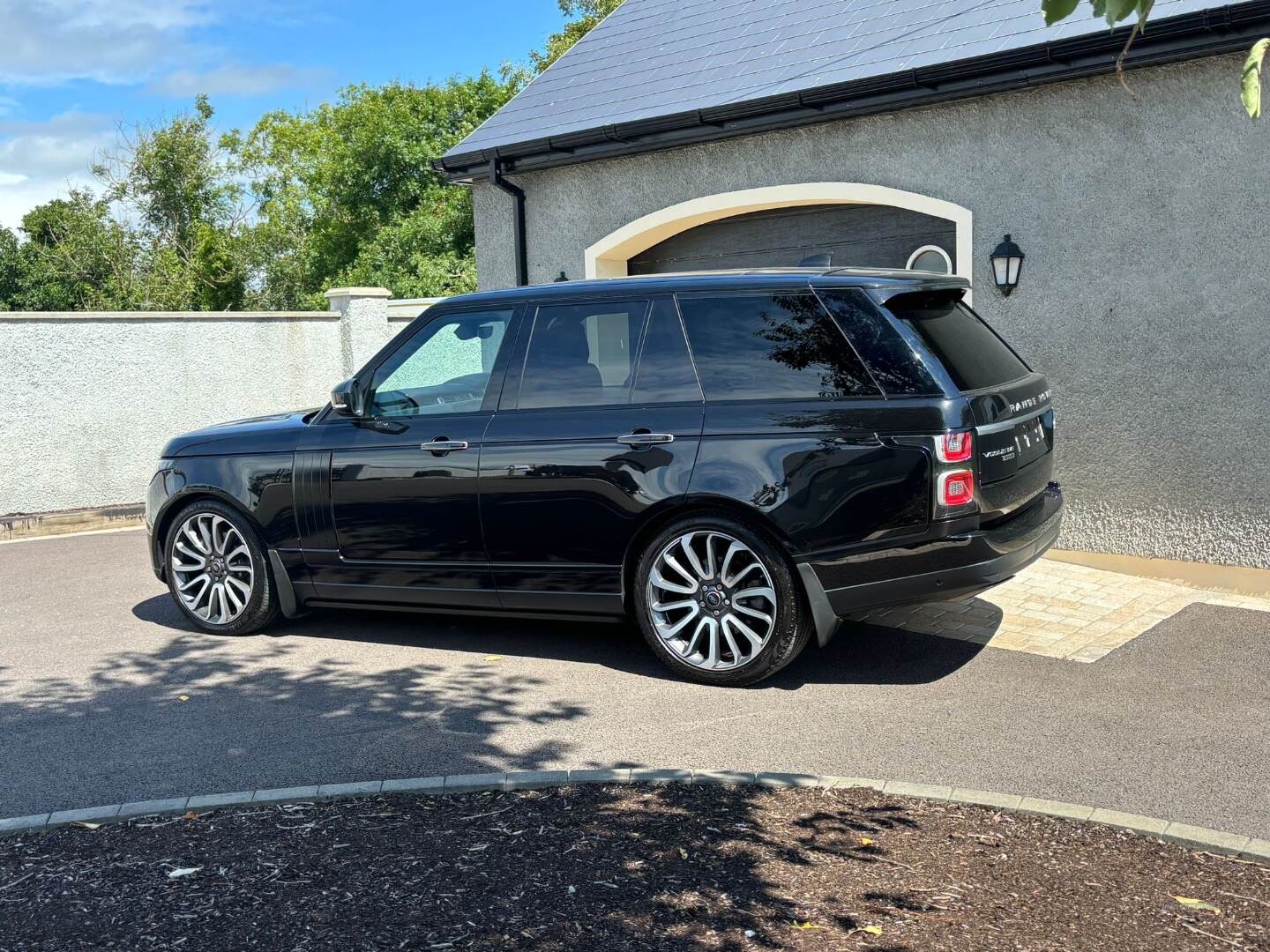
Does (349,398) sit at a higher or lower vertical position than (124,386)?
lower

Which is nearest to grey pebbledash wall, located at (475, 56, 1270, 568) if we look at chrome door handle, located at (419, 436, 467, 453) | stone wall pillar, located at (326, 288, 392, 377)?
chrome door handle, located at (419, 436, 467, 453)

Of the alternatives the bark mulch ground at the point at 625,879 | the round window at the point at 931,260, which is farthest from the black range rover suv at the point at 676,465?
the round window at the point at 931,260

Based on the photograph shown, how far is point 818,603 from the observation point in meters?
5.59

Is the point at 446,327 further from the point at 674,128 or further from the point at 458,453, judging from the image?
the point at 674,128

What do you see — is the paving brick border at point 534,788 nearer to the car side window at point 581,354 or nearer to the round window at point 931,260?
the car side window at point 581,354

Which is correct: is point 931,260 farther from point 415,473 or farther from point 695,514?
point 415,473

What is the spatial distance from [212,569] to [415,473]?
1615mm

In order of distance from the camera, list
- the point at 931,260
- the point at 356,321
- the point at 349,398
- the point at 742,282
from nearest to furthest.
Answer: the point at 742,282, the point at 349,398, the point at 931,260, the point at 356,321

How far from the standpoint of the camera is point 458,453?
633 centimetres

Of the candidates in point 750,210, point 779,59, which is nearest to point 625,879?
point 750,210

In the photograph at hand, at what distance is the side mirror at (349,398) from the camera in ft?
21.9

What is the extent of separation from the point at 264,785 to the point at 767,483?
2.45 metres

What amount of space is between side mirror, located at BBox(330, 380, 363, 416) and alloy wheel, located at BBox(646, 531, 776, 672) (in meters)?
1.95

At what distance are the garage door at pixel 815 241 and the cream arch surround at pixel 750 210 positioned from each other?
0.12m
